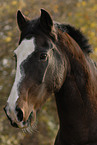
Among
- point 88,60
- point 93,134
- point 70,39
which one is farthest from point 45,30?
point 93,134

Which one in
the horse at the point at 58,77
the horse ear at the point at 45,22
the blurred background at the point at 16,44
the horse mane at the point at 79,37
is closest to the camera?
the horse at the point at 58,77

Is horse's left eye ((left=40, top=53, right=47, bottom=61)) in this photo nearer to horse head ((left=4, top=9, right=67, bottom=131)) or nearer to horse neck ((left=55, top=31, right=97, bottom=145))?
horse head ((left=4, top=9, right=67, bottom=131))

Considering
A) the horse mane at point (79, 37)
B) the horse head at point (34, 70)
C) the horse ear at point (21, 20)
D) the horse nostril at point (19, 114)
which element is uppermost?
the horse ear at point (21, 20)

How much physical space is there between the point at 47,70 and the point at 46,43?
0.93ft

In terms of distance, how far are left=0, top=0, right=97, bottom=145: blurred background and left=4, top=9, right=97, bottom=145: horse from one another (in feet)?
15.0

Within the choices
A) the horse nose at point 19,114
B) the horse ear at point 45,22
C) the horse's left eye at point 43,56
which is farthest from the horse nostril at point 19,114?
the horse ear at point 45,22

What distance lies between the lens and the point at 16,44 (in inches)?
311

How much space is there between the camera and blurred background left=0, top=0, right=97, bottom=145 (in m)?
7.80

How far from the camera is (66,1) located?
9.55 meters

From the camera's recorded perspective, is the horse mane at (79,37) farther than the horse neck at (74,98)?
Yes

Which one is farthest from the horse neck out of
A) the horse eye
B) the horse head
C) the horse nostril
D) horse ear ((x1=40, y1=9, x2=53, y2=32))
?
the horse nostril

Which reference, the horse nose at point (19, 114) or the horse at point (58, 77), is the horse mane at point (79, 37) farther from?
the horse nose at point (19, 114)

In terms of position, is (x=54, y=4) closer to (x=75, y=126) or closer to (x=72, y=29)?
(x=72, y=29)

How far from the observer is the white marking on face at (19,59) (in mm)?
2172
